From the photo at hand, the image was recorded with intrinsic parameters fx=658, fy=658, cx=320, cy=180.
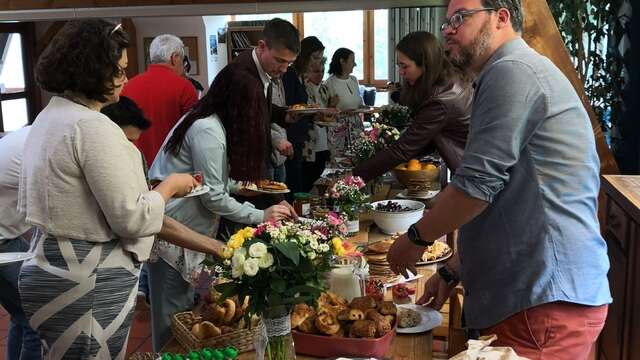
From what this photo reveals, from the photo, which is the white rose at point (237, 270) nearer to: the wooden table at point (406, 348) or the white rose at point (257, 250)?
the white rose at point (257, 250)

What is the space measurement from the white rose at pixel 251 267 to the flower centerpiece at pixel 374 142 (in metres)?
2.18

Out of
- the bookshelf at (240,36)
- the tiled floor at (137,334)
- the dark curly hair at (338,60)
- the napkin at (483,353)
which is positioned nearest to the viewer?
the napkin at (483,353)

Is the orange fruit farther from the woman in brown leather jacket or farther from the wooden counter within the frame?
the wooden counter

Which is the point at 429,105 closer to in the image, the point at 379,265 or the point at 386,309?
the point at 379,265

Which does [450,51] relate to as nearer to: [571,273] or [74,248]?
[571,273]

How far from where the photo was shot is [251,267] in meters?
1.36

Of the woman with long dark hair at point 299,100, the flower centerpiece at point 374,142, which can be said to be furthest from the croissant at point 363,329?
the woman with long dark hair at point 299,100

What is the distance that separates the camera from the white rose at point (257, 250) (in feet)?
4.49

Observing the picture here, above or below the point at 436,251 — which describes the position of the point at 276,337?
above

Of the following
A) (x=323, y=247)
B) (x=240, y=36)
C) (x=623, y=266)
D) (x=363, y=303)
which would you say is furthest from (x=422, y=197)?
(x=240, y=36)

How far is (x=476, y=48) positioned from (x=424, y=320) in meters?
0.74

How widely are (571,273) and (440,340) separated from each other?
554mm

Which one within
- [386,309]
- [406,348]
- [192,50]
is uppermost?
[192,50]

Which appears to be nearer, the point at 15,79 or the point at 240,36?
the point at 15,79
